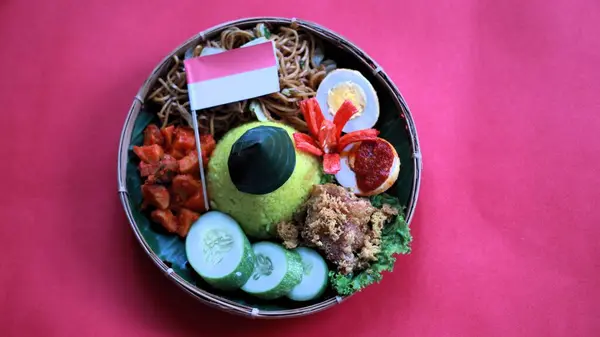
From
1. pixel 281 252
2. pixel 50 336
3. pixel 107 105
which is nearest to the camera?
pixel 281 252

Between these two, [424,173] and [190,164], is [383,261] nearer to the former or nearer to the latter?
[424,173]

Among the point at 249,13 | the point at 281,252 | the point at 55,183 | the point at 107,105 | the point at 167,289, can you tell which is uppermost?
the point at 249,13

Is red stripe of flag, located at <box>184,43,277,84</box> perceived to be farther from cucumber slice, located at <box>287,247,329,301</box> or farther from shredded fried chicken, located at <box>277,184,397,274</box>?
cucumber slice, located at <box>287,247,329,301</box>

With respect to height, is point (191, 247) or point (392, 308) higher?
point (191, 247)

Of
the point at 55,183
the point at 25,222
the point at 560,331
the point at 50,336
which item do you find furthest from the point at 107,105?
the point at 560,331

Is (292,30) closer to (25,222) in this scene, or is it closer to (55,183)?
(55,183)

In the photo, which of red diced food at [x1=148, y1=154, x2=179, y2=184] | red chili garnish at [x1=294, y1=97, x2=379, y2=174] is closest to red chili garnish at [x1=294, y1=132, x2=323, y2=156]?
red chili garnish at [x1=294, y1=97, x2=379, y2=174]

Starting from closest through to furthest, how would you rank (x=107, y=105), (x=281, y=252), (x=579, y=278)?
(x=281, y=252) → (x=579, y=278) → (x=107, y=105)
